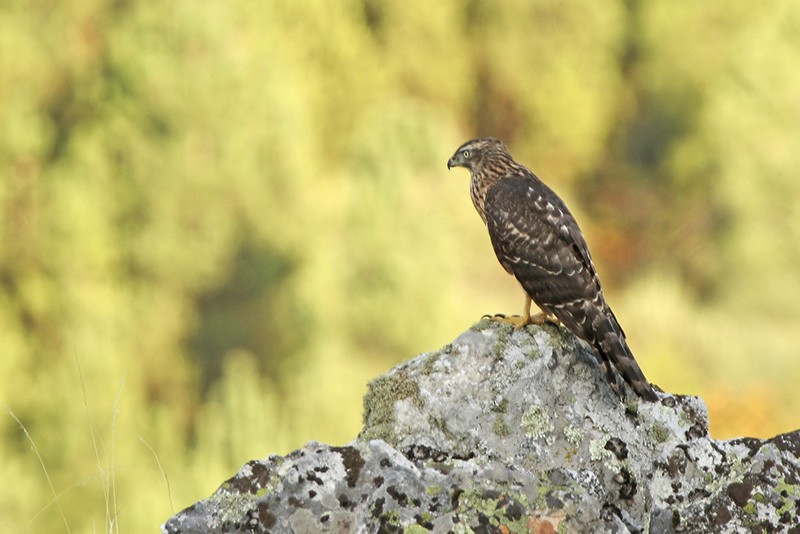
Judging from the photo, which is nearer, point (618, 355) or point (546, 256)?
point (618, 355)

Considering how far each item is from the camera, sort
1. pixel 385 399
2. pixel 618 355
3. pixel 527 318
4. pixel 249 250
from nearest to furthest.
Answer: pixel 385 399, pixel 618 355, pixel 527 318, pixel 249 250

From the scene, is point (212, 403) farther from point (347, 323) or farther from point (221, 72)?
point (221, 72)

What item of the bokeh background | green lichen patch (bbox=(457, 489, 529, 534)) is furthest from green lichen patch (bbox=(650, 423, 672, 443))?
the bokeh background

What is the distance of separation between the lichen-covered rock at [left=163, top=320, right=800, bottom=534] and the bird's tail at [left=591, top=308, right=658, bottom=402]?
38 mm

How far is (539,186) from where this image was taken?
4926 millimetres

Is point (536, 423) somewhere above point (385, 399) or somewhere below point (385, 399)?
below

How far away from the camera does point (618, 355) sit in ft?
13.0

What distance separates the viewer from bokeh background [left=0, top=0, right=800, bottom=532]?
15.4 metres

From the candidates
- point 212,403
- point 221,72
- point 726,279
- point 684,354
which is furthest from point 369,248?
point 726,279

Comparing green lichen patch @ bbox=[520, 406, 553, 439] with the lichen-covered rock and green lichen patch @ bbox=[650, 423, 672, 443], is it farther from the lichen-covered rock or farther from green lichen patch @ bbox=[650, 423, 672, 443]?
green lichen patch @ bbox=[650, 423, 672, 443]

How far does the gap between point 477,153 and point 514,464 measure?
7.46 ft

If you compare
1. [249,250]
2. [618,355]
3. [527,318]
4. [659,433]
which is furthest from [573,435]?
[249,250]

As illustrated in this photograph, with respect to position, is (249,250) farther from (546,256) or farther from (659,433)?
(659,433)

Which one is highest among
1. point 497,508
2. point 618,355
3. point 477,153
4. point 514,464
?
point 477,153
